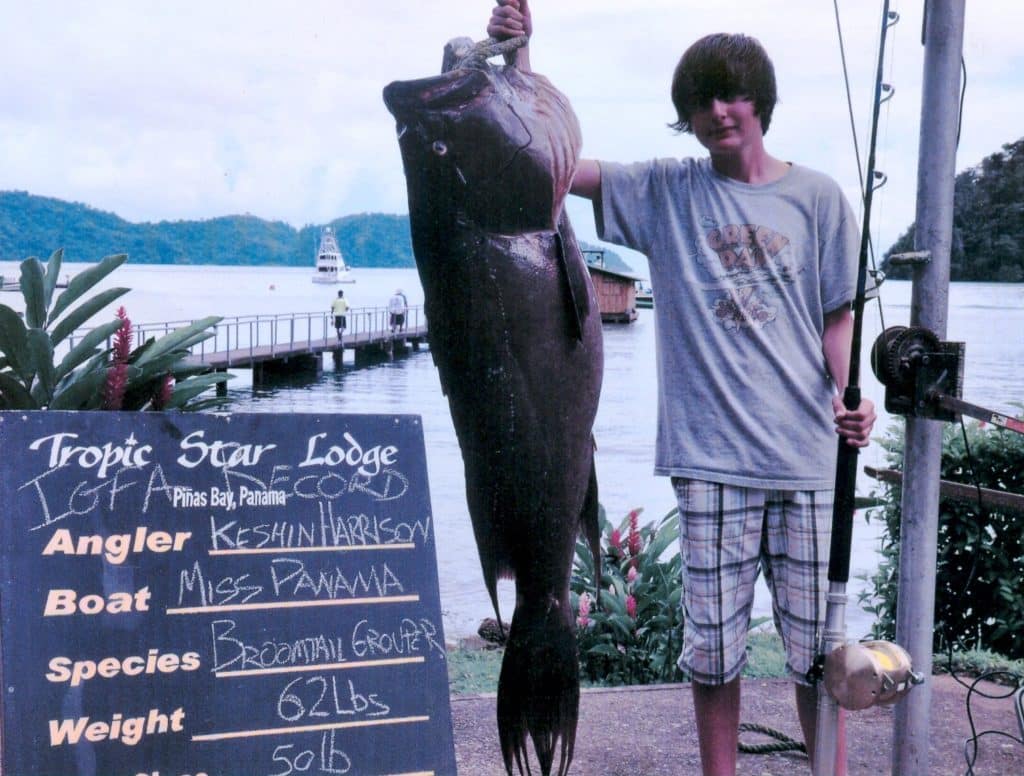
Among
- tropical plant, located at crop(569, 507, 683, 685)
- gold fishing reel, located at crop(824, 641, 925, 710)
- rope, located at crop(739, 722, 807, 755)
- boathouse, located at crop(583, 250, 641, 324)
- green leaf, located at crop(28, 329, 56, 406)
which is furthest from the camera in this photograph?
tropical plant, located at crop(569, 507, 683, 685)

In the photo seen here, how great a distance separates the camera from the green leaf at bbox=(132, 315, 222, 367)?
132 inches

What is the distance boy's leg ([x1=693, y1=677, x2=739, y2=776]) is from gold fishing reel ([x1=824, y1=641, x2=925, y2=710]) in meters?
0.29

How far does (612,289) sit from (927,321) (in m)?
0.81

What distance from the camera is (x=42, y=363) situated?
3.15 metres

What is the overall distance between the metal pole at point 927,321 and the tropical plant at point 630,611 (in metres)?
1.35

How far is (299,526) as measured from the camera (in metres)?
2.50

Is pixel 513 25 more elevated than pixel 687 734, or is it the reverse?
pixel 513 25

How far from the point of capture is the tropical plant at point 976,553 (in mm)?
4180

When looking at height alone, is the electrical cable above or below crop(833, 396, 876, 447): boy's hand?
below

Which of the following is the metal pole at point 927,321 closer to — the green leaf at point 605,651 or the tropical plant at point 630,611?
the tropical plant at point 630,611

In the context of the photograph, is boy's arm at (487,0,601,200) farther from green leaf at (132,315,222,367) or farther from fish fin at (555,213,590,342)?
green leaf at (132,315,222,367)

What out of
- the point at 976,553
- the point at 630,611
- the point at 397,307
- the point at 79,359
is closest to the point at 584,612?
the point at 630,611

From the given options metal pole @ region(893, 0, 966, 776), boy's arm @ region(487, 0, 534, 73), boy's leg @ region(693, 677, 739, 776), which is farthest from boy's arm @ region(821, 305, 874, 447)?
boy's arm @ region(487, 0, 534, 73)

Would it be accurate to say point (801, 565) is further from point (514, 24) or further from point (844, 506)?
point (514, 24)
